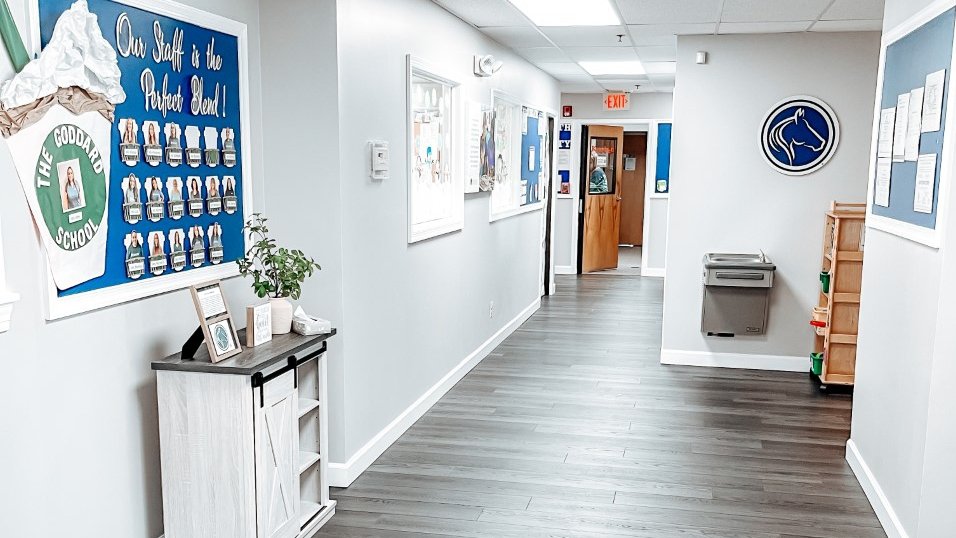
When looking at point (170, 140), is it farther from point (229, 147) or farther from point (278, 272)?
point (278, 272)

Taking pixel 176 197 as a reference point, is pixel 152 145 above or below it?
above

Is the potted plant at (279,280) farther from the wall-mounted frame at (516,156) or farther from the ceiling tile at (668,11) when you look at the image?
the wall-mounted frame at (516,156)

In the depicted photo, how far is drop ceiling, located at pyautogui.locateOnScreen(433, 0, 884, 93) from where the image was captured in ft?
16.1

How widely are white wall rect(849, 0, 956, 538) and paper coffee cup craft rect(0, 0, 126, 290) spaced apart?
2.84m

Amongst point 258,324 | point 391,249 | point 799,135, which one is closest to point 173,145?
point 258,324

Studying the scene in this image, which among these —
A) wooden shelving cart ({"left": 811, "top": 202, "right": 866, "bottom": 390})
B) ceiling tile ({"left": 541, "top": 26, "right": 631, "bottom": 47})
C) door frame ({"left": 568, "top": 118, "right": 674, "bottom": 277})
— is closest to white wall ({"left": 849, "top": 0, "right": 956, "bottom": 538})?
wooden shelving cart ({"left": 811, "top": 202, "right": 866, "bottom": 390})

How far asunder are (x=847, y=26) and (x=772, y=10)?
2.93 ft

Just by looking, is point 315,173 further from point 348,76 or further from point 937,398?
point 937,398

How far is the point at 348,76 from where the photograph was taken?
3684mm

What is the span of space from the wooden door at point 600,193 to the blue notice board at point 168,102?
8.19 meters

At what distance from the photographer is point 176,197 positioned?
3061 millimetres

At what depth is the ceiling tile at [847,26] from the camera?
541 cm

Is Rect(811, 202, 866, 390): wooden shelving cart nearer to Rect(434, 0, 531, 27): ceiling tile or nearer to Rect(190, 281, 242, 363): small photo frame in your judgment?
Rect(434, 0, 531, 27): ceiling tile

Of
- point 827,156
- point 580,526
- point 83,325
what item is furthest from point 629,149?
point 83,325
